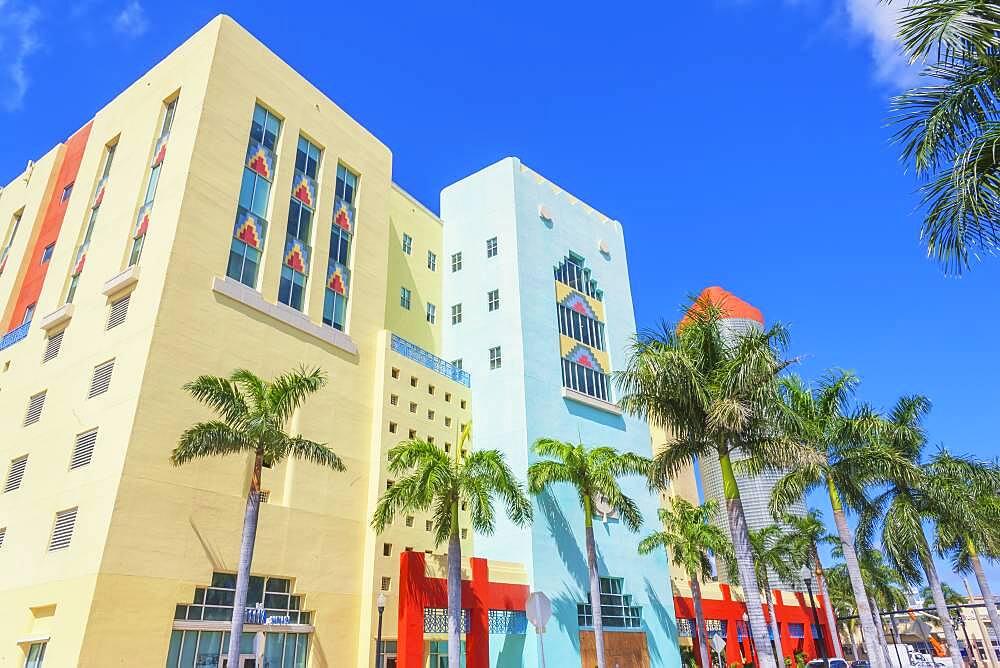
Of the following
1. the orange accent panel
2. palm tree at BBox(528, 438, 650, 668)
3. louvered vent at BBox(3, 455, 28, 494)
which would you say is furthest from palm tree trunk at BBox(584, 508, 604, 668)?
the orange accent panel

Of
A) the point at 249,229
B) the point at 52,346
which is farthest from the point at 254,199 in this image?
the point at 52,346

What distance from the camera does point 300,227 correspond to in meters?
36.5

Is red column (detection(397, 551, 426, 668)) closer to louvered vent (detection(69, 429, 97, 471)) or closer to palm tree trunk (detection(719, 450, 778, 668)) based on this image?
louvered vent (detection(69, 429, 97, 471))

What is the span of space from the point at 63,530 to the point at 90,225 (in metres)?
18.3

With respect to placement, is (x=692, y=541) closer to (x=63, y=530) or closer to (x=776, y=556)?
(x=776, y=556)

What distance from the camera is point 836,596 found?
281 ft

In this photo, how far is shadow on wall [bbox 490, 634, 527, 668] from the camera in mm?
35312

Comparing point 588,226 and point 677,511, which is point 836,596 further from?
point 588,226

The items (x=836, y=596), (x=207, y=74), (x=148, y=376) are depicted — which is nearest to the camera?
(x=148, y=376)

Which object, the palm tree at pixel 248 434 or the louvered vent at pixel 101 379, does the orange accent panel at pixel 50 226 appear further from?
the palm tree at pixel 248 434

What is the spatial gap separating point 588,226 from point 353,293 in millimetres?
25004

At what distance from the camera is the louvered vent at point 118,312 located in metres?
29.6

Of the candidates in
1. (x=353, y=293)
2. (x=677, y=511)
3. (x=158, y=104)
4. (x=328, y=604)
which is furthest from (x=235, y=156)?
(x=677, y=511)

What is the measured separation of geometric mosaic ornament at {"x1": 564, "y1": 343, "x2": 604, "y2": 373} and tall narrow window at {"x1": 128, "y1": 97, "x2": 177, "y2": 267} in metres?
27.7
